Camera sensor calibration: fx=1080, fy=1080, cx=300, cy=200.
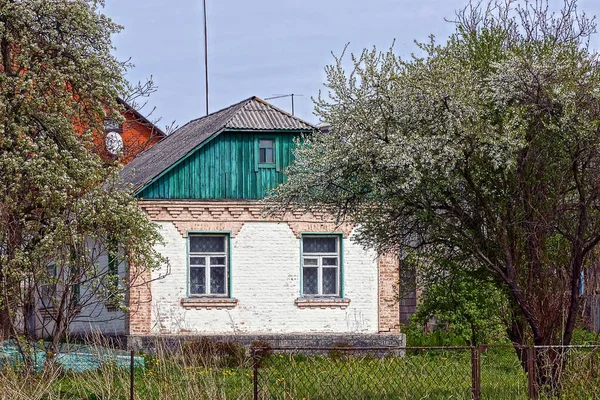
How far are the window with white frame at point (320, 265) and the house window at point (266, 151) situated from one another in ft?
6.01

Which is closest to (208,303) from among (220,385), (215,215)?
(215,215)

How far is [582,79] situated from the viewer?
40.7 feet

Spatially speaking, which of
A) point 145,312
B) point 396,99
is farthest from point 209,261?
point 396,99

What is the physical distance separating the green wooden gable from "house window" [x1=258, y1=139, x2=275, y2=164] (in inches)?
0.9

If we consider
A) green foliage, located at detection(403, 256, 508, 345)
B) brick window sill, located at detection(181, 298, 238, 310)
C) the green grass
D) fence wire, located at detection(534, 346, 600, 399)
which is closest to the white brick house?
brick window sill, located at detection(181, 298, 238, 310)

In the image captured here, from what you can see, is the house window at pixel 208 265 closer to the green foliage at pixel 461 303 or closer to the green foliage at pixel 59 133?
the green foliage at pixel 59 133

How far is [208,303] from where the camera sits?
22.8m

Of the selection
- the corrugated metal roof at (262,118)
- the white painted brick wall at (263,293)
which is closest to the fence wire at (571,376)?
the white painted brick wall at (263,293)

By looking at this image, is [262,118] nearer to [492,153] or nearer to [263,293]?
[263,293]

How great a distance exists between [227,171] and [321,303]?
11.5ft

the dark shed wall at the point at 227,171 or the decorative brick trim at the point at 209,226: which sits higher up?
the dark shed wall at the point at 227,171

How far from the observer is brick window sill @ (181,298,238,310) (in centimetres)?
2270

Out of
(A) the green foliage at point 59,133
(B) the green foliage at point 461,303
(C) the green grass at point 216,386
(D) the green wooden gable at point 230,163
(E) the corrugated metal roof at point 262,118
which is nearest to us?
(C) the green grass at point 216,386

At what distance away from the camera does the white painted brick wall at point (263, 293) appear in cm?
2266
